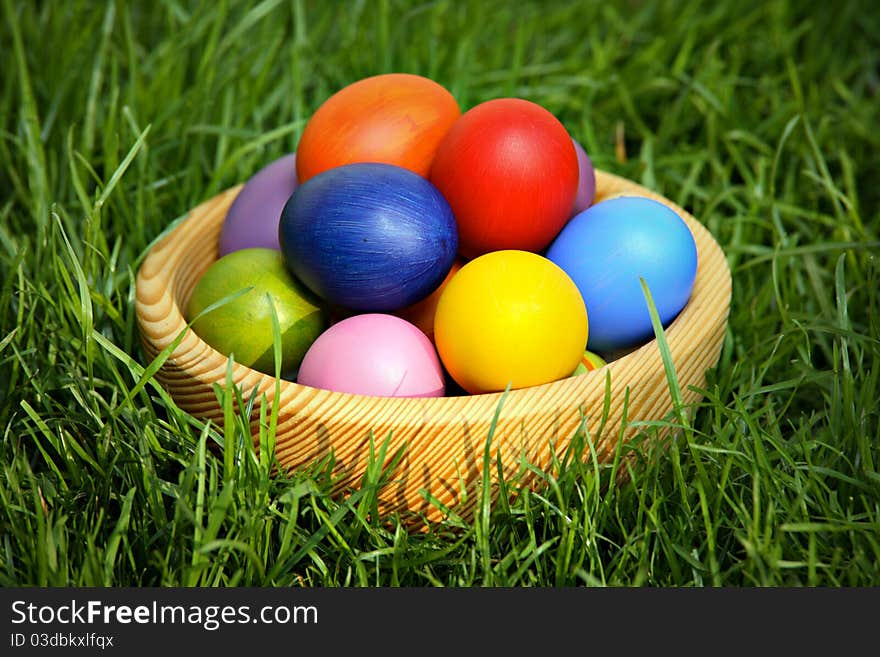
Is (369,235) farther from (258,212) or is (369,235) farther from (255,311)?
(258,212)

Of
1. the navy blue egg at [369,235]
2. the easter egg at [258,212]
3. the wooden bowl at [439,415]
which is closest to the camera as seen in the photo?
the wooden bowl at [439,415]

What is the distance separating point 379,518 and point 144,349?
18.9 inches

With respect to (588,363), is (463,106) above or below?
above

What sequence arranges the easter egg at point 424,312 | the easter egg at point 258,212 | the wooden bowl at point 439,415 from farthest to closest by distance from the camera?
1. the easter egg at point 258,212
2. the easter egg at point 424,312
3. the wooden bowl at point 439,415

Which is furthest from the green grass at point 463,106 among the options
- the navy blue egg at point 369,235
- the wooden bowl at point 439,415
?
the navy blue egg at point 369,235

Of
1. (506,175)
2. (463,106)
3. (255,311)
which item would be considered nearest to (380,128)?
(506,175)

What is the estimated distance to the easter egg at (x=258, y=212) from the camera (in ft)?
5.54

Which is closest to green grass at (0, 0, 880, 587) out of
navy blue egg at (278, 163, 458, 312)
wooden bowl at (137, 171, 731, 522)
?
wooden bowl at (137, 171, 731, 522)

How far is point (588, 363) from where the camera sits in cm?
154

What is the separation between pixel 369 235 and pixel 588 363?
40 centimetres

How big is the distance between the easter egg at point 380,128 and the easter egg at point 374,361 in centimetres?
31

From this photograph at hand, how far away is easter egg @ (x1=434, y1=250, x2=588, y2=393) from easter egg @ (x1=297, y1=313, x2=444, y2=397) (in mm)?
37

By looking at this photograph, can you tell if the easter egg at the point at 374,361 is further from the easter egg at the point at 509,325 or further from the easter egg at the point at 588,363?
the easter egg at the point at 588,363

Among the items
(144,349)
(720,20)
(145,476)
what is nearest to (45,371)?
(144,349)
